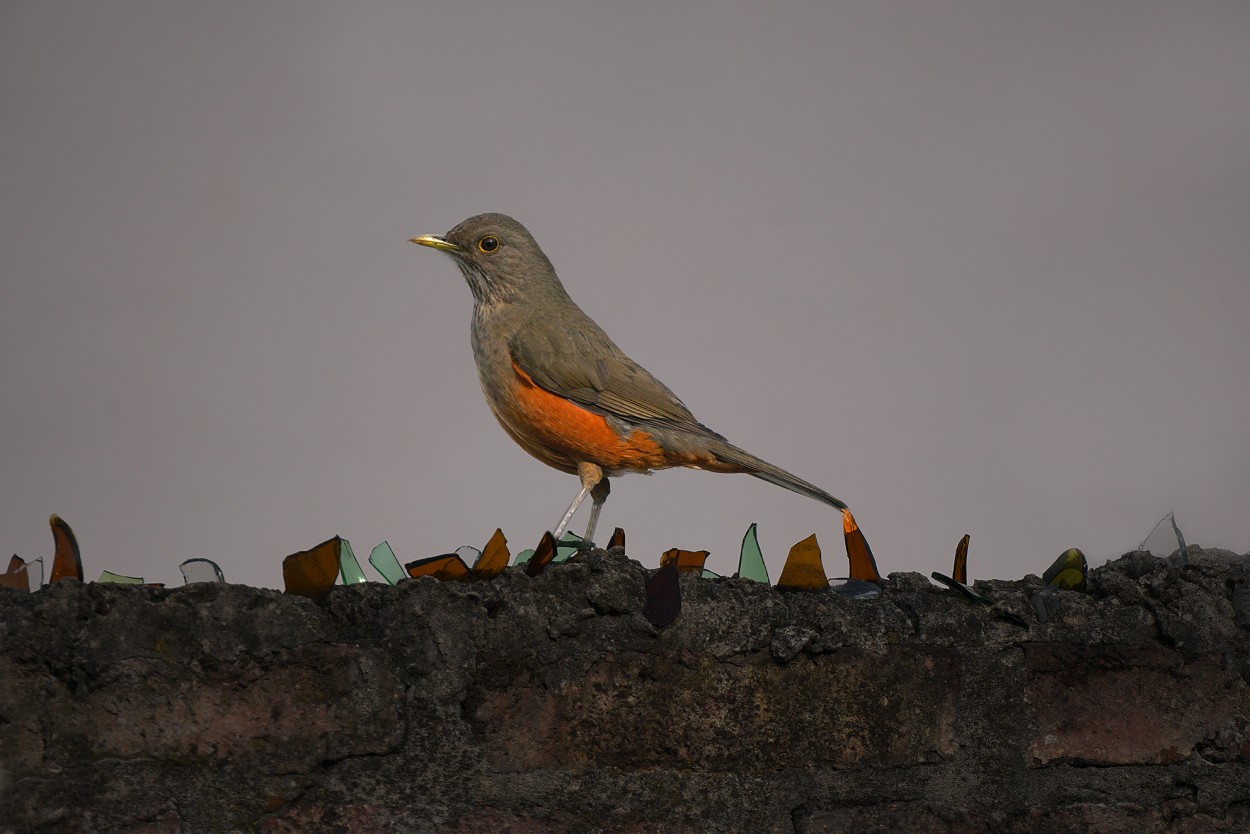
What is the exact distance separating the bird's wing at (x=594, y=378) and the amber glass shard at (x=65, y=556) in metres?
1.44

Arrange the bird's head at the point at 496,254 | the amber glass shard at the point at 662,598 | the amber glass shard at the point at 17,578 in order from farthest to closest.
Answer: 1. the bird's head at the point at 496,254
2. the amber glass shard at the point at 662,598
3. the amber glass shard at the point at 17,578

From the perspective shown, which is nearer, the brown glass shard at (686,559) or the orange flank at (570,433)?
the brown glass shard at (686,559)

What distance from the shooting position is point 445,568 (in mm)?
2139

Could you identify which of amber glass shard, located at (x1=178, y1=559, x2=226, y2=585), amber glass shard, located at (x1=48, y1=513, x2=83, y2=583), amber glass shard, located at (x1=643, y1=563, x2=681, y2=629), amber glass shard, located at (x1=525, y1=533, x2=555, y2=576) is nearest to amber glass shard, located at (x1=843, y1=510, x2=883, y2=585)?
amber glass shard, located at (x1=643, y1=563, x2=681, y2=629)

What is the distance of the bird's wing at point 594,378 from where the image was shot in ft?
10.5

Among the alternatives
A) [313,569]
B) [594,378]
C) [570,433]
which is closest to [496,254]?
[594,378]

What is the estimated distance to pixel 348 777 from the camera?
6.37 feet

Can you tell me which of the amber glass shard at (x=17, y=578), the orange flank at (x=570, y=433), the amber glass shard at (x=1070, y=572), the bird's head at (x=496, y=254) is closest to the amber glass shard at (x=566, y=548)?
the orange flank at (x=570, y=433)

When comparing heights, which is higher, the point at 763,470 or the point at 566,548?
the point at 763,470

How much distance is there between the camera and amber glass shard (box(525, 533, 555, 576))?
2119mm

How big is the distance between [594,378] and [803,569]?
112cm

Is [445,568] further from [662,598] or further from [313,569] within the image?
[662,598]

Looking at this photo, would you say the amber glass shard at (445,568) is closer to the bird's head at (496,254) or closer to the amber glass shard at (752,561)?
the amber glass shard at (752,561)

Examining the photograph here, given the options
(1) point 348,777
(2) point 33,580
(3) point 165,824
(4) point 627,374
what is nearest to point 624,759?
(1) point 348,777
